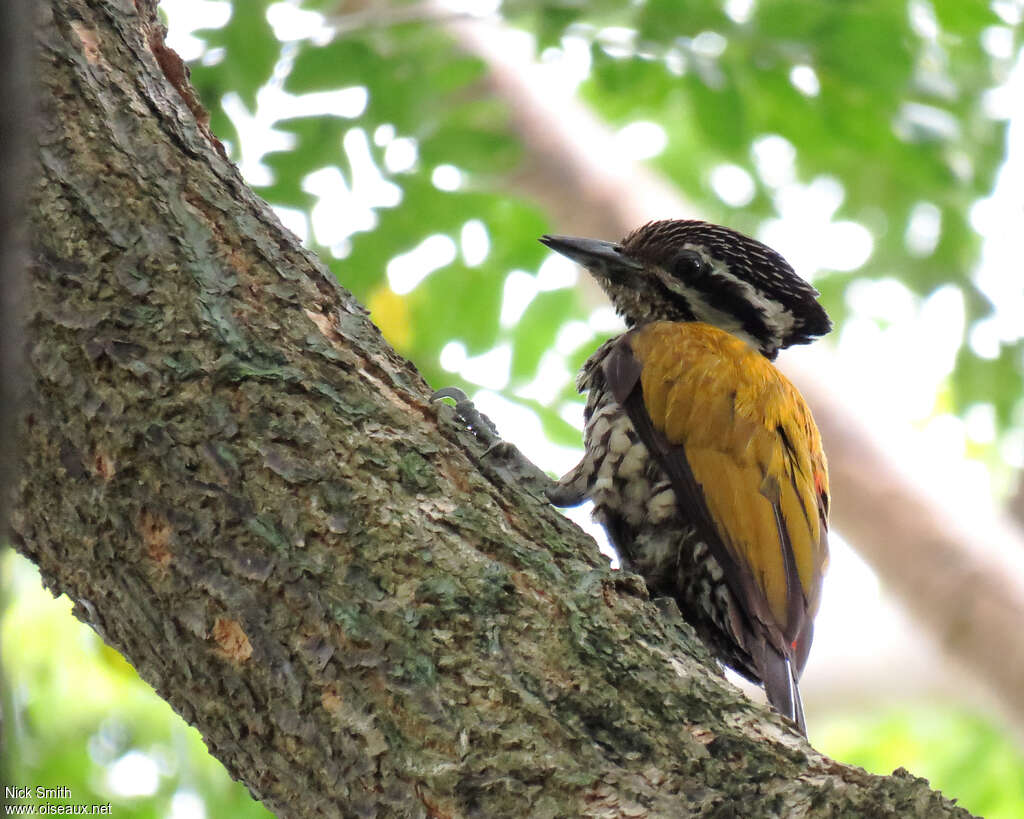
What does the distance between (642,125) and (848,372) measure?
293 centimetres

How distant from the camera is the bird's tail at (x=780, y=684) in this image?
3314 millimetres

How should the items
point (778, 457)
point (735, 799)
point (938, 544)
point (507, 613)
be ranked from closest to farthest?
point (735, 799), point (507, 613), point (778, 457), point (938, 544)

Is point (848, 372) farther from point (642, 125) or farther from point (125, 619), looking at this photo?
point (125, 619)

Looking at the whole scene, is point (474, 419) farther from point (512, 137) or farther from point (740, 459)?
point (512, 137)

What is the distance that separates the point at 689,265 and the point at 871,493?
7.94 ft

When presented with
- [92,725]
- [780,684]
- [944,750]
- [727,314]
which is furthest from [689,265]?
[944,750]

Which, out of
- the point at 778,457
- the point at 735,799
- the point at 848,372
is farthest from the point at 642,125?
the point at 735,799

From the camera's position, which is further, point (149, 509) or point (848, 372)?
point (848, 372)

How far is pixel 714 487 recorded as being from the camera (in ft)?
12.2

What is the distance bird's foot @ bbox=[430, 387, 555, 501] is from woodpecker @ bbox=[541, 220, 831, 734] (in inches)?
11.9

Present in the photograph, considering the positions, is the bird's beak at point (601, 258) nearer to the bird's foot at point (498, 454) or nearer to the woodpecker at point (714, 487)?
the woodpecker at point (714, 487)

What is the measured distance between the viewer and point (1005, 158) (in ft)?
18.9

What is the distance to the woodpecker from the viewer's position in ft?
11.7

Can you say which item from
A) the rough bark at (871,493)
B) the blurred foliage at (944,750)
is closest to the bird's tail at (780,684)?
the rough bark at (871,493)
